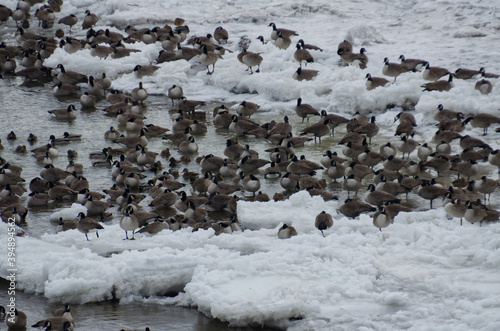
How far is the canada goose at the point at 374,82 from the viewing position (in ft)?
57.0

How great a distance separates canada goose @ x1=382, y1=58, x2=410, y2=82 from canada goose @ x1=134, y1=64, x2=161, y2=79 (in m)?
6.52

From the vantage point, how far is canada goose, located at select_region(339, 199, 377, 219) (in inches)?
480

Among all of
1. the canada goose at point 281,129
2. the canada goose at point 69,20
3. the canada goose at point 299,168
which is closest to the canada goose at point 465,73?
the canada goose at point 281,129

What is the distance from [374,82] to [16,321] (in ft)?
36.1

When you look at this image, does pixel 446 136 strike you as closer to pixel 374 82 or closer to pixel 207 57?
pixel 374 82

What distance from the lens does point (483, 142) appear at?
14.4m

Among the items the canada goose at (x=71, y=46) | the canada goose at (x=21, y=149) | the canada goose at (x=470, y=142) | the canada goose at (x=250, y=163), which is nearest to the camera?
the canada goose at (x=470, y=142)

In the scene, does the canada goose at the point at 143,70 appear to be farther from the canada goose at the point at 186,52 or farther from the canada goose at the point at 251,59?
the canada goose at the point at 251,59

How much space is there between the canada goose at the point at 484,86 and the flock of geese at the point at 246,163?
0.10ft

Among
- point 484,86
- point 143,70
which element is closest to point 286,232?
point 484,86

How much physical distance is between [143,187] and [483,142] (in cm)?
691

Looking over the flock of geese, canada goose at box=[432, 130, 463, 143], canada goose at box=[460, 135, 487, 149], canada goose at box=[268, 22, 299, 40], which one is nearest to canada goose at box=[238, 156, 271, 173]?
the flock of geese

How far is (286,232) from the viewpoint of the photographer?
11.3m

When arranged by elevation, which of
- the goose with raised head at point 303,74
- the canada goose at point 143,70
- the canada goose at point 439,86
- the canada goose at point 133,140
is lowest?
the canada goose at point 133,140
